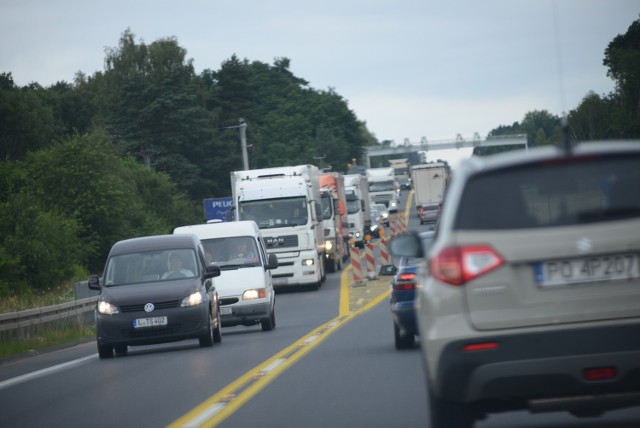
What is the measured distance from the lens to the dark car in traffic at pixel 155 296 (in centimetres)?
2044

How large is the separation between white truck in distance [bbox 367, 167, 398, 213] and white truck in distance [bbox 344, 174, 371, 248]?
3735 cm

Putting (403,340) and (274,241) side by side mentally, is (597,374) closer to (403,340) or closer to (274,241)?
(403,340)

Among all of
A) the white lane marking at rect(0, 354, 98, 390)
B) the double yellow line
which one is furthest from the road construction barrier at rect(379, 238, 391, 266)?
the white lane marking at rect(0, 354, 98, 390)

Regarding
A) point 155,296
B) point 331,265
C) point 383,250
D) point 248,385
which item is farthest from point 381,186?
point 248,385

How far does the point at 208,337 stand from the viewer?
21.0m

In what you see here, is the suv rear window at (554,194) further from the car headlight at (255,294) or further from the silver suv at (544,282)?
the car headlight at (255,294)

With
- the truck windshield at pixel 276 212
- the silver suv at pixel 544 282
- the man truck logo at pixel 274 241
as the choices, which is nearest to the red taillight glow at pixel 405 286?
the silver suv at pixel 544 282

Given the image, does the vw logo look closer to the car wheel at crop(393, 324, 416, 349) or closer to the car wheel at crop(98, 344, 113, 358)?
the car wheel at crop(393, 324, 416, 349)

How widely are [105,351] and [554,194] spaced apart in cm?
1431

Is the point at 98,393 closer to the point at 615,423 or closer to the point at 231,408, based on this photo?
the point at 231,408

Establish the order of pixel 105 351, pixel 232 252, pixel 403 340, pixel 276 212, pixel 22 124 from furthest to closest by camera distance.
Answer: pixel 22 124, pixel 276 212, pixel 232 252, pixel 105 351, pixel 403 340

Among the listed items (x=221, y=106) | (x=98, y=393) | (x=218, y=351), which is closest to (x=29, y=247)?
(x=218, y=351)

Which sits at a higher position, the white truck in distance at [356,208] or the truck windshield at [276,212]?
the truck windshield at [276,212]

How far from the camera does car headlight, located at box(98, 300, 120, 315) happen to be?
67.2 ft
